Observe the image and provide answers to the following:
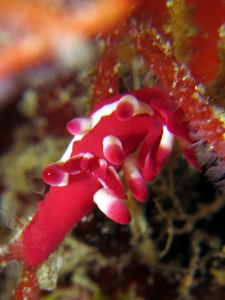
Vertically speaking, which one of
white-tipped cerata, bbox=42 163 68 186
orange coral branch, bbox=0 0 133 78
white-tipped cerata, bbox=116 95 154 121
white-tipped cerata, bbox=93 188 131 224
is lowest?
white-tipped cerata, bbox=93 188 131 224

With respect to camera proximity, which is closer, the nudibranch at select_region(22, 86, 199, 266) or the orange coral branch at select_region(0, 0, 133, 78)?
the orange coral branch at select_region(0, 0, 133, 78)

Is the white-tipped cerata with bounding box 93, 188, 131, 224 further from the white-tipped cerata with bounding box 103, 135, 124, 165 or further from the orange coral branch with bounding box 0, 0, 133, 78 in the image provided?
the orange coral branch with bounding box 0, 0, 133, 78

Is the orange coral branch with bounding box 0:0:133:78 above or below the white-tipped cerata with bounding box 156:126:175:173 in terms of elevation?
above

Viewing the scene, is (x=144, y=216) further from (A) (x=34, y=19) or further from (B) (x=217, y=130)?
(A) (x=34, y=19)

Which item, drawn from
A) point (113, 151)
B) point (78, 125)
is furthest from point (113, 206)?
point (78, 125)

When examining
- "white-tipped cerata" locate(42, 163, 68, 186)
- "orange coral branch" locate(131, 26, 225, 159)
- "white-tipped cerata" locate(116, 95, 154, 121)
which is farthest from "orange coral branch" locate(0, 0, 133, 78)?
"white-tipped cerata" locate(42, 163, 68, 186)

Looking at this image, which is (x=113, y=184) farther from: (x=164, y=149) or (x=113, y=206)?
(x=164, y=149)

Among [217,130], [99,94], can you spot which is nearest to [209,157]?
[217,130]
